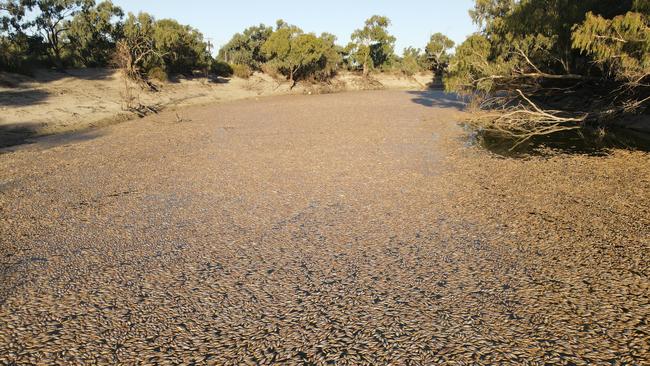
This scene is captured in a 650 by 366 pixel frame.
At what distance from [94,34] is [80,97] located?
53.2ft

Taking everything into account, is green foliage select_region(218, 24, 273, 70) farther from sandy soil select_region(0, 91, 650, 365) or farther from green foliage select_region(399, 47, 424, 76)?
sandy soil select_region(0, 91, 650, 365)

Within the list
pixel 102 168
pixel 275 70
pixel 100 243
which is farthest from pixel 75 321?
pixel 275 70

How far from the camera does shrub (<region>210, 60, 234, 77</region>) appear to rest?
42.2 metres

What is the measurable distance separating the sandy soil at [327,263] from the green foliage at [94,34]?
29675 mm

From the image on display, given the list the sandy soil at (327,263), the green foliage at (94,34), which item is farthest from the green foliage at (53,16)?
the sandy soil at (327,263)

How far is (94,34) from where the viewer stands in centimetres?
3588

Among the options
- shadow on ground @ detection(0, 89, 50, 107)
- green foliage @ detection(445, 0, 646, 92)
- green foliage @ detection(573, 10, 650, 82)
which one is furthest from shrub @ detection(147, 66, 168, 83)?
green foliage @ detection(573, 10, 650, 82)

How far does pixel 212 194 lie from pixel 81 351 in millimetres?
5206

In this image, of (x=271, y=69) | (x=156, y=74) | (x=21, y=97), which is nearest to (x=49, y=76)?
(x=21, y=97)

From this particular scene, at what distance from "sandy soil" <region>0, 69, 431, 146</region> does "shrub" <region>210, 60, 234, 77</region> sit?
1151 millimetres

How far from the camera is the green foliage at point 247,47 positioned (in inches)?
2008

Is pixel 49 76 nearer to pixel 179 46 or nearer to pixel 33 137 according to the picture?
pixel 179 46

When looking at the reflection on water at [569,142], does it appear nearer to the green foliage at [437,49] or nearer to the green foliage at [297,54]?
the green foliage at [297,54]

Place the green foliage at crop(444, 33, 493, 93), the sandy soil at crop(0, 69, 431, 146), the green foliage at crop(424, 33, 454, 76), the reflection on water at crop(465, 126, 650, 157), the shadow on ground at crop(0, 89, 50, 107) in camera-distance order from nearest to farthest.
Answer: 1. the reflection on water at crop(465, 126, 650, 157)
2. the green foliage at crop(444, 33, 493, 93)
3. the sandy soil at crop(0, 69, 431, 146)
4. the shadow on ground at crop(0, 89, 50, 107)
5. the green foliage at crop(424, 33, 454, 76)
